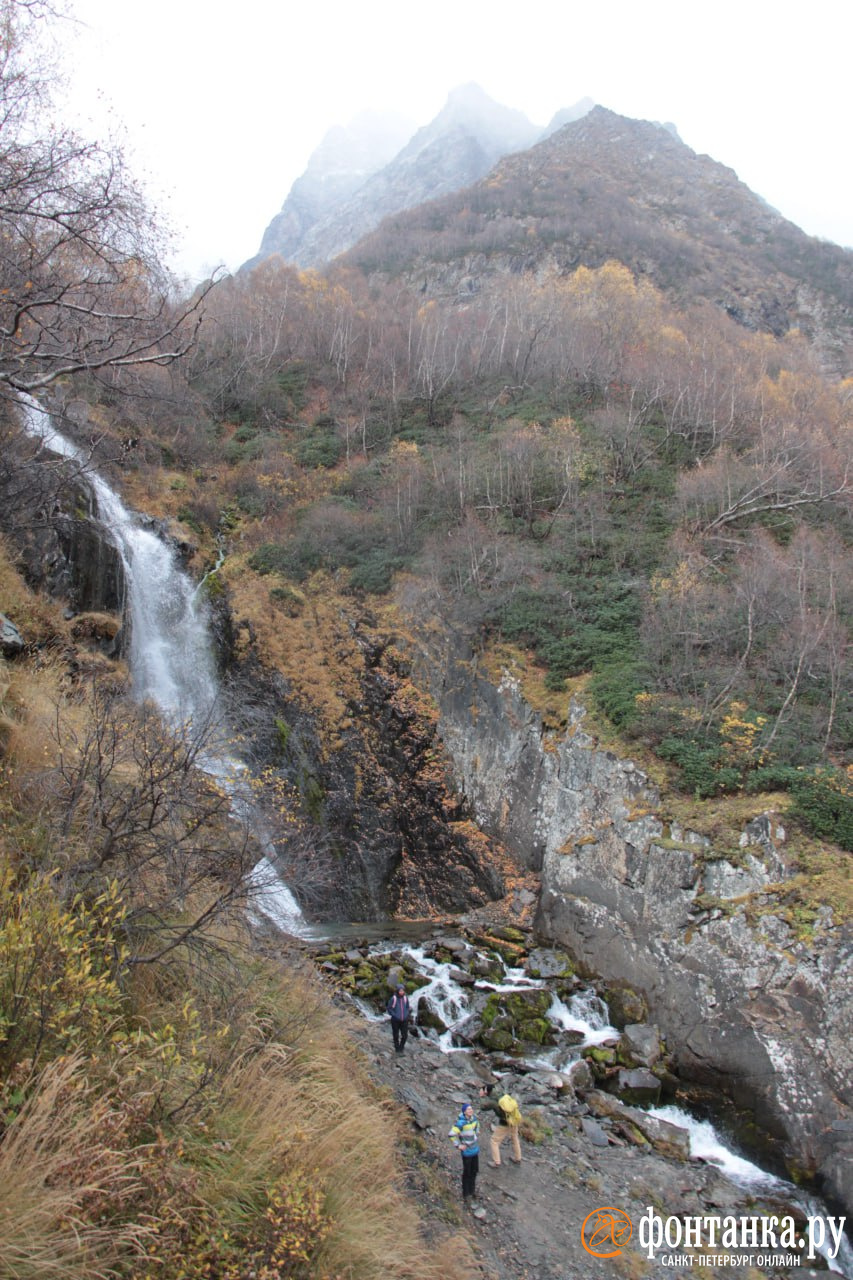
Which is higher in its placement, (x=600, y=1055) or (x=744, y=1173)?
(x=600, y=1055)

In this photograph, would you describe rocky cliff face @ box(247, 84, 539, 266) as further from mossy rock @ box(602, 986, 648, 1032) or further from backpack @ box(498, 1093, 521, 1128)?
backpack @ box(498, 1093, 521, 1128)

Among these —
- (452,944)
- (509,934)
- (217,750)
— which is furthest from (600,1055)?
(217,750)

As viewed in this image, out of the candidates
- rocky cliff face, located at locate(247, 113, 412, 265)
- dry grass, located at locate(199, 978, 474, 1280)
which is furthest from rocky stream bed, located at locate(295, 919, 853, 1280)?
rocky cliff face, located at locate(247, 113, 412, 265)

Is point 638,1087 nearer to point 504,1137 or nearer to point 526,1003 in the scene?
point 526,1003

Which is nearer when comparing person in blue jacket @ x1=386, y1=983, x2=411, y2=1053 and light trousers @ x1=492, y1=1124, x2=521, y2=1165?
light trousers @ x1=492, y1=1124, x2=521, y2=1165

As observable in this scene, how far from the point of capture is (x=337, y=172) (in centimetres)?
13462

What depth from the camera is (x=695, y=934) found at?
1028 centimetres

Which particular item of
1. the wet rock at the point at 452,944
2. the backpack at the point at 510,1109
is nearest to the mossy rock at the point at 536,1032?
the wet rock at the point at 452,944

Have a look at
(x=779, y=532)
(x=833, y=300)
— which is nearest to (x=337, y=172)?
(x=833, y=300)

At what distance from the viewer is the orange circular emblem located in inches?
262

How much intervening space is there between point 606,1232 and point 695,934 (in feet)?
14.9

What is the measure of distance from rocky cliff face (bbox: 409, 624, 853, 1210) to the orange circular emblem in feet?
9.52

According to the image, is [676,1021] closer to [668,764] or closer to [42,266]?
[668,764]

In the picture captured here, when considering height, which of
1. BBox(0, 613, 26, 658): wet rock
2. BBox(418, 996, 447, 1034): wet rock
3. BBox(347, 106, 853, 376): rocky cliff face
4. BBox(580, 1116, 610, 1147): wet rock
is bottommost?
BBox(580, 1116, 610, 1147): wet rock
